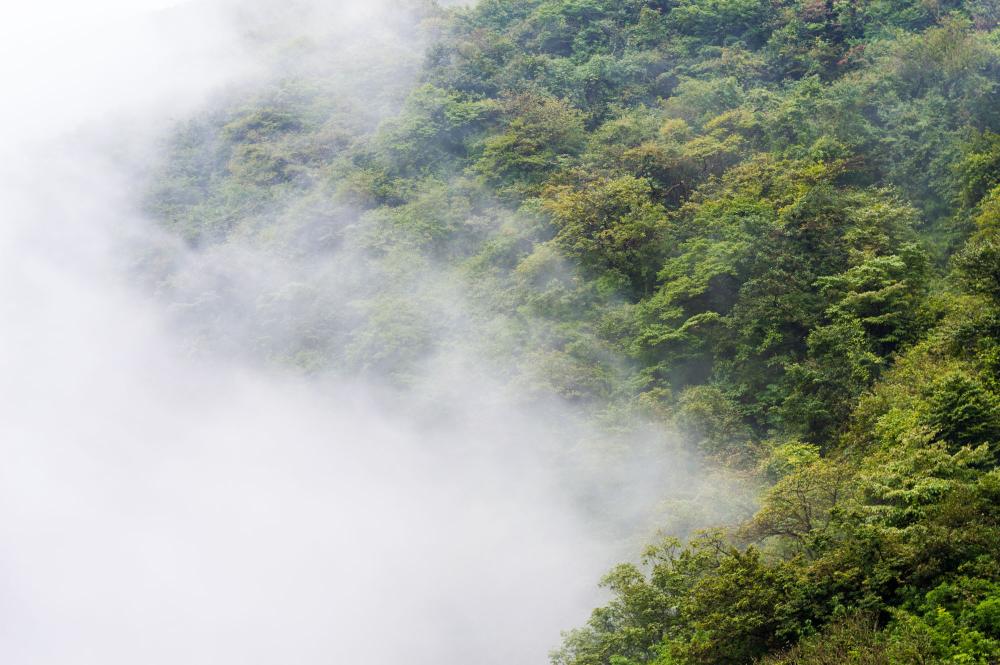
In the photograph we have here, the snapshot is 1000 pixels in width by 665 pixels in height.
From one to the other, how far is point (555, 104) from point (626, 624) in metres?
24.0

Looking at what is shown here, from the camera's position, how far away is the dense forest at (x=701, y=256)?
1195 centimetres

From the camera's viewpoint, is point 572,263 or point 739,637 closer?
point 739,637

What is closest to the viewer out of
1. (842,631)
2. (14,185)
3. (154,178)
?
(842,631)

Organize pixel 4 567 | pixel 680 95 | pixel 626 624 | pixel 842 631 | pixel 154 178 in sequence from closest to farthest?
1. pixel 842 631
2. pixel 626 624
3. pixel 4 567
4. pixel 680 95
5. pixel 154 178

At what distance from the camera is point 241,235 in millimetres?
35625

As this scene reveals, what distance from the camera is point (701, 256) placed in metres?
24.5

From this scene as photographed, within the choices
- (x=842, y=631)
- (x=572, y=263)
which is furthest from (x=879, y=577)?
(x=572, y=263)

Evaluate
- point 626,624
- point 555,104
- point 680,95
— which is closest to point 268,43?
point 555,104

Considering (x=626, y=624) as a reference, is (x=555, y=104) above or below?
above

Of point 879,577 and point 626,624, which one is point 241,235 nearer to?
point 626,624

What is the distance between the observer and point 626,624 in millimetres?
14703

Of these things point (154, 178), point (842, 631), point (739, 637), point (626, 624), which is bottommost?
point (842, 631)

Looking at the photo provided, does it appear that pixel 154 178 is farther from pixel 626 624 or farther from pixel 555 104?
pixel 626 624

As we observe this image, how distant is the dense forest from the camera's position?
11945mm
